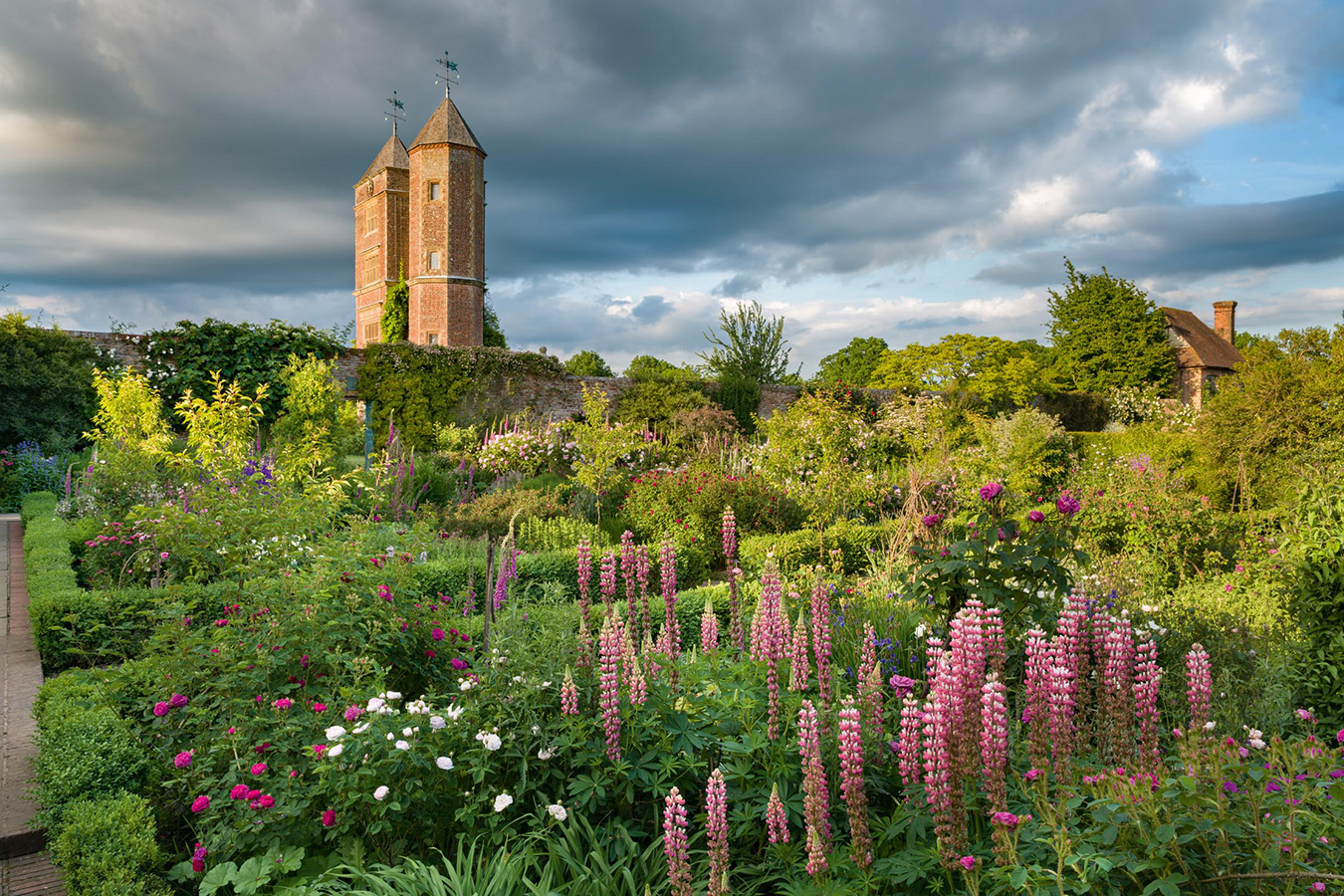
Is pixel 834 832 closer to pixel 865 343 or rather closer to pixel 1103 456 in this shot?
pixel 1103 456

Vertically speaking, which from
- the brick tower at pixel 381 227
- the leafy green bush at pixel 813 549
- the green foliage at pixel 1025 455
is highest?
the brick tower at pixel 381 227

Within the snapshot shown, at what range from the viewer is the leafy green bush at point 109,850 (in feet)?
7.39

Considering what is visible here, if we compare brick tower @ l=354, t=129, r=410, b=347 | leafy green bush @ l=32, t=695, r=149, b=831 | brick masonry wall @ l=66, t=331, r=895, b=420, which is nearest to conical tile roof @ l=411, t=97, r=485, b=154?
brick tower @ l=354, t=129, r=410, b=347

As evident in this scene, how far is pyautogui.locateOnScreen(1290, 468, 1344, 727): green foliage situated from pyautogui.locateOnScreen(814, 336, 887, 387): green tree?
1682 inches

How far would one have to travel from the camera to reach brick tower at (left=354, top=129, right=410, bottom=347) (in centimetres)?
3412

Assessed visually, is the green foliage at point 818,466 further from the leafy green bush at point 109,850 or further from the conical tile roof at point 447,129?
the conical tile roof at point 447,129

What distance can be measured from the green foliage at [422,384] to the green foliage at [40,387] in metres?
4.79

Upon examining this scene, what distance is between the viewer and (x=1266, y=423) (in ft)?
32.5

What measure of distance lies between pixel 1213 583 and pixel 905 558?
277cm

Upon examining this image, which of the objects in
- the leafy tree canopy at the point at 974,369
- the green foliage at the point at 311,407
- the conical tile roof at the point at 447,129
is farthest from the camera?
the conical tile roof at the point at 447,129

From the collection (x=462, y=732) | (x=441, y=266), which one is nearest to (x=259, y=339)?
(x=441, y=266)

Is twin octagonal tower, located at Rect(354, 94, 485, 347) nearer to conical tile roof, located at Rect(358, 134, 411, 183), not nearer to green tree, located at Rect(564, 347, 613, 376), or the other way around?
conical tile roof, located at Rect(358, 134, 411, 183)

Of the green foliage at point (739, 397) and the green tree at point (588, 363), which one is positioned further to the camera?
the green tree at point (588, 363)

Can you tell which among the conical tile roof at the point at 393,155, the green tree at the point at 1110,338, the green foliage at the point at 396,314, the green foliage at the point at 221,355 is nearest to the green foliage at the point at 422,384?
the green foliage at the point at 221,355
